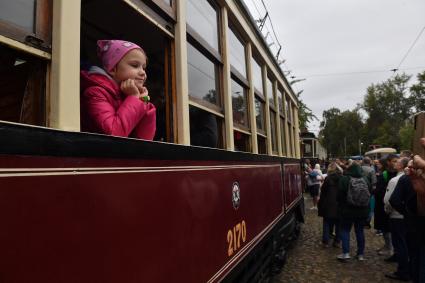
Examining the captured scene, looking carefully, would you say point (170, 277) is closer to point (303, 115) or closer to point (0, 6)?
point (0, 6)

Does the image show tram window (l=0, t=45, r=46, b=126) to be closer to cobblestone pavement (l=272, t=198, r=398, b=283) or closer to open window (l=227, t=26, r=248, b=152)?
open window (l=227, t=26, r=248, b=152)

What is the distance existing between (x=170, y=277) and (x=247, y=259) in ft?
4.72

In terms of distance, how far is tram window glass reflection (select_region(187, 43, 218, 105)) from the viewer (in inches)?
90.4

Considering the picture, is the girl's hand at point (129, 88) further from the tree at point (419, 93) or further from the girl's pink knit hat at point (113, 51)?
the tree at point (419, 93)

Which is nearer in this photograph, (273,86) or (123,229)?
(123,229)

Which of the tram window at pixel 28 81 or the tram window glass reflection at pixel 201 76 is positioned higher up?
the tram window glass reflection at pixel 201 76

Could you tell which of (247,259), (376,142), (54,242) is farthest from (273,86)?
(376,142)

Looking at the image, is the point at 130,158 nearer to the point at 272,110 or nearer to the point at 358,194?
the point at 272,110

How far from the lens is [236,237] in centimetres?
271

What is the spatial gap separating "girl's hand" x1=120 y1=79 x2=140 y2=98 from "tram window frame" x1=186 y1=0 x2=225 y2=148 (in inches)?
27.1

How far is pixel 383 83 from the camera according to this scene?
180 feet

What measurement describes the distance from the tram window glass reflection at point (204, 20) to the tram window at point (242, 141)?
763 millimetres

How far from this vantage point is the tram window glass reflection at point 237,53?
3.12 m

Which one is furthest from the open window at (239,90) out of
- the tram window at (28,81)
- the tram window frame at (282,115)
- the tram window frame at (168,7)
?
the tram window frame at (282,115)
